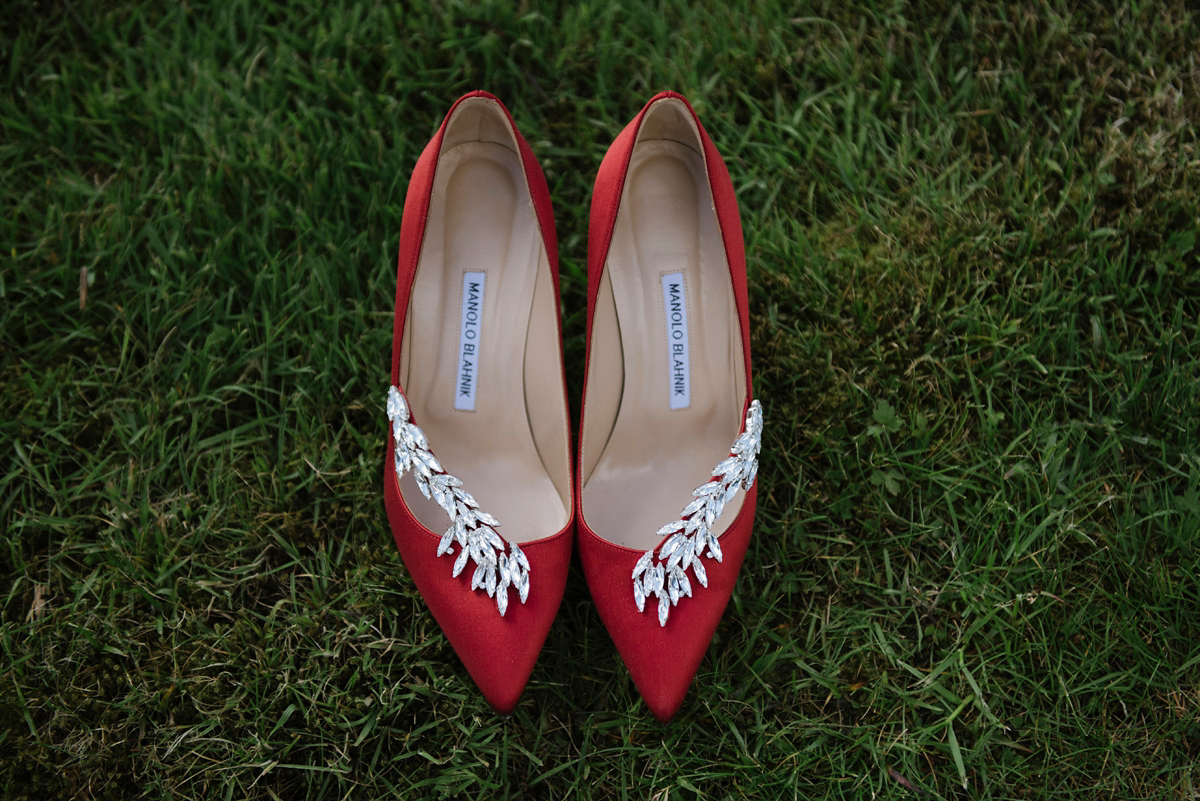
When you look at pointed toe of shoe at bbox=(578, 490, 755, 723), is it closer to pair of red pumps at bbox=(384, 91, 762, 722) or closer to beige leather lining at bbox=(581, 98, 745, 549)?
pair of red pumps at bbox=(384, 91, 762, 722)

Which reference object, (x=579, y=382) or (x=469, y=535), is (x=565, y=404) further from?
(x=469, y=535)

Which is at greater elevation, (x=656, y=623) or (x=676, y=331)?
(x=676, y=331)

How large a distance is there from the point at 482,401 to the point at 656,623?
0.62m

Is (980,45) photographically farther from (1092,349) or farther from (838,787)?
(838,787)

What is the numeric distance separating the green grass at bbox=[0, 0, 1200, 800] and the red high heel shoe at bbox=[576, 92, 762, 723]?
0.14m

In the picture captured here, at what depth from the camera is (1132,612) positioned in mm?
1581

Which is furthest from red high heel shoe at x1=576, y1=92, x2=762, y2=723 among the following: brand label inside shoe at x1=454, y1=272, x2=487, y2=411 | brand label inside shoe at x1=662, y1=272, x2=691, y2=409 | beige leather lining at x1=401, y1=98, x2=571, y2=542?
brand label inside shoe at x1=454, y1=272, x2=487, y2=411

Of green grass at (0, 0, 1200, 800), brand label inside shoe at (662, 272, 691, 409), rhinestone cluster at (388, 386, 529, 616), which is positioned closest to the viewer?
rhinestone cluster at (388, 386, 529, 616)

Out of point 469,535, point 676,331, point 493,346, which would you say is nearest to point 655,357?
point 676,331

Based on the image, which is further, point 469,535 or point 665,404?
point 665,404

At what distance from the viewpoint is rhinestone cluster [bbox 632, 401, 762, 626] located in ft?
4.57

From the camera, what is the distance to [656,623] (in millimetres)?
1396

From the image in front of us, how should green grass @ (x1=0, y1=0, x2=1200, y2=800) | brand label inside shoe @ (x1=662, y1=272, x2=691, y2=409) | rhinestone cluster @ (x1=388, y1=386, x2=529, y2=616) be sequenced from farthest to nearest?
brand label inside shoe @ (x1=662, y1=272, x2=691, y2=409), green grass @ (x1=0, y1=0, x2=1200, y2=800), rhinestone cluster @ (x1=388, y1=386, x2=529, y2=616)

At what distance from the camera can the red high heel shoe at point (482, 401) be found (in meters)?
1.40
